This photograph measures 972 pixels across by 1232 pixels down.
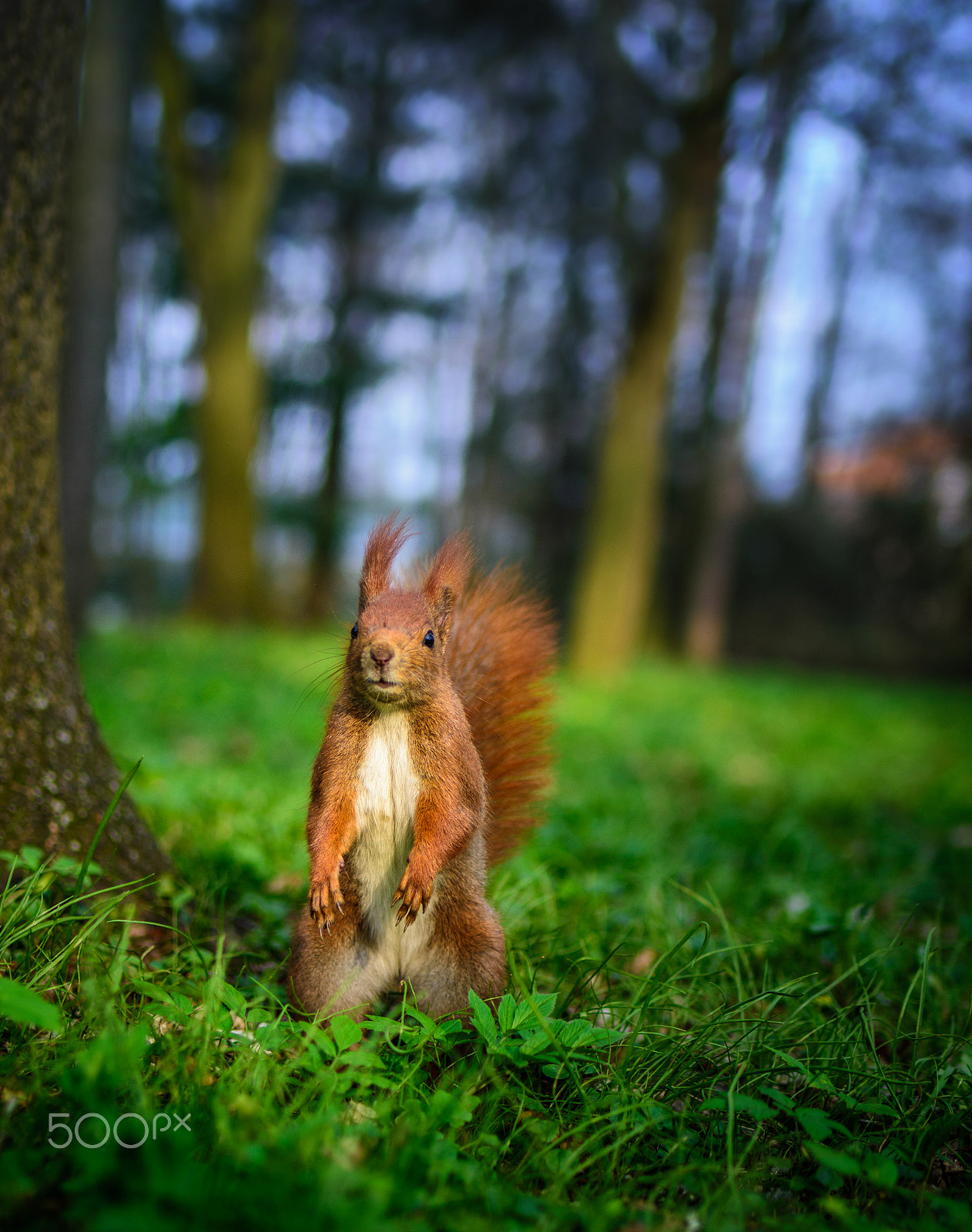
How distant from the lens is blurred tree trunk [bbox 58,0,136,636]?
15.1 ft

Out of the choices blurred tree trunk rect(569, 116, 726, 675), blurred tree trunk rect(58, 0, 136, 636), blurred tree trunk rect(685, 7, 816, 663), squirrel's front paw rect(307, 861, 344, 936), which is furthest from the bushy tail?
blurred tree trunk rect(685, 7, 816, 663)

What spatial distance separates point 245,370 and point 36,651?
6.65m

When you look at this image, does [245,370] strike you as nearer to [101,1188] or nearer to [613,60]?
[613,60]

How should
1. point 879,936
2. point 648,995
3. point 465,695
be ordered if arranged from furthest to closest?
point 879,936, point 465,695, point 648,995

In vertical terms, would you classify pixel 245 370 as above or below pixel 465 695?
above

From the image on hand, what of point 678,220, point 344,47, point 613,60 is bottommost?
point 678,220

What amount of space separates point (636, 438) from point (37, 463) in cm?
604

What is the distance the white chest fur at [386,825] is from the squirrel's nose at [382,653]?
11 centimetres

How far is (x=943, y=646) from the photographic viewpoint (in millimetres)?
11656

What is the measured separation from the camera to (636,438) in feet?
23.4

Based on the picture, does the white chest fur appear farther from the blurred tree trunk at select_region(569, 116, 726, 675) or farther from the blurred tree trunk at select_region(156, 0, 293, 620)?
the blurred tree trunk at select_region(156, 0, 293, 620)

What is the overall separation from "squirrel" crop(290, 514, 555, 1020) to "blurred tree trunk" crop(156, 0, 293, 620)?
6775 mm

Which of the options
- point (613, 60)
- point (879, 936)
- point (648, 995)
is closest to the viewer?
point (648, 995)

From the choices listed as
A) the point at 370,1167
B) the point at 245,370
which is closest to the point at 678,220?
the point at 245,370
